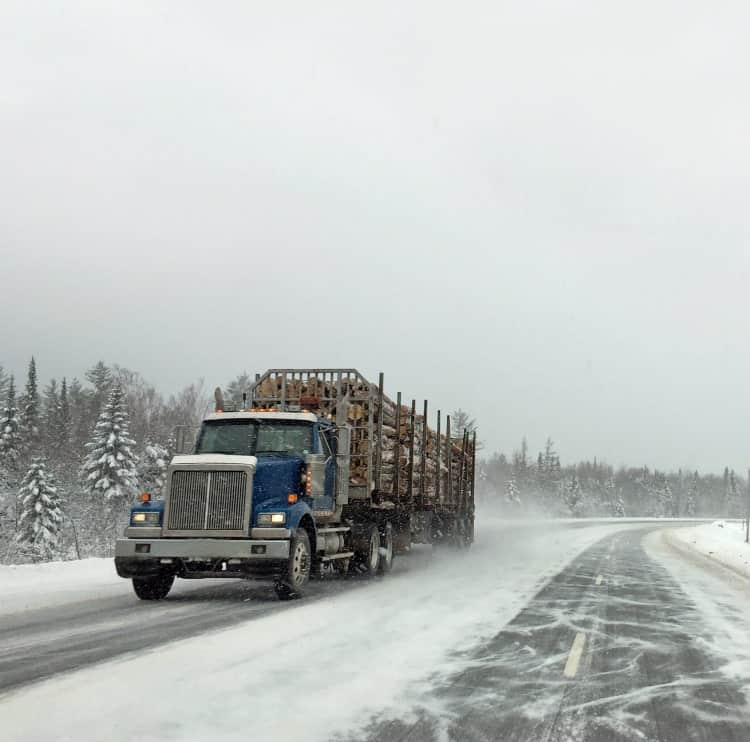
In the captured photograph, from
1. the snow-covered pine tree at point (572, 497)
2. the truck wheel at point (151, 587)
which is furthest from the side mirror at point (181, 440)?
the snow-covered pine tree at point (572, 497)

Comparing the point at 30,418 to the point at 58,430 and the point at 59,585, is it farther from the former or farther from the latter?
the point at 59,585

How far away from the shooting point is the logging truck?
11.9m

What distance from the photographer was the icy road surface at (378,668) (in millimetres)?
5391

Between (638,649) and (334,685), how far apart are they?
3721 mm

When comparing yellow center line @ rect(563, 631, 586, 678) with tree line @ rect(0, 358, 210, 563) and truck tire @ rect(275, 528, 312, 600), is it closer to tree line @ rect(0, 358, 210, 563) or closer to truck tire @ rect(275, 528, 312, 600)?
truck tire @ rect(275, 528, 312, 600)

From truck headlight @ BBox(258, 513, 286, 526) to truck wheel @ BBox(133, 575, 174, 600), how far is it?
1875mm

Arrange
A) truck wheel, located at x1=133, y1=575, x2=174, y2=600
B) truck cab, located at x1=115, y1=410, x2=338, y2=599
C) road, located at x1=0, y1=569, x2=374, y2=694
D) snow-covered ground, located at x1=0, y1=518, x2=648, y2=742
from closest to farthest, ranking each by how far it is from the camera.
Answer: snow-covered ground, located at x1=0, y1=518, x2=648, y2=742, road, located at x1=0, y1=569, x2=374, y2=694, truck cab, located at x1=115, y1=410, x2=338, y2=599, truck wheel, located at x1=133, y1=575, x2=174, y2=600

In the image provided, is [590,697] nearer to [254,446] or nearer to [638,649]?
[638,649]

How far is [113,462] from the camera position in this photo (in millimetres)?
53438

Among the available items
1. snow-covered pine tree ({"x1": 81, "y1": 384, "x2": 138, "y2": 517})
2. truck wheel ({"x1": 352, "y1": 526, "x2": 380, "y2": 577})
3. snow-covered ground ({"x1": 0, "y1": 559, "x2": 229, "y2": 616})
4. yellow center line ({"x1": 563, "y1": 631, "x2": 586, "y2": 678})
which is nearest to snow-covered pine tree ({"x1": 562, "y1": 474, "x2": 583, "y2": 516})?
snow-covered pine tree ({"x1": 81, "y1": 384, "x2": 138, "y2": 517})

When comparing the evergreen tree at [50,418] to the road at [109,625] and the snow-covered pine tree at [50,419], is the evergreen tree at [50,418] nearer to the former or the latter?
the snow-covered pine tree at [50,419]

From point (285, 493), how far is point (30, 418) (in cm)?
8068

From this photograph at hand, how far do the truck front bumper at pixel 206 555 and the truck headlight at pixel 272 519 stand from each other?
26cm

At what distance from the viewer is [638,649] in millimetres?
8523
